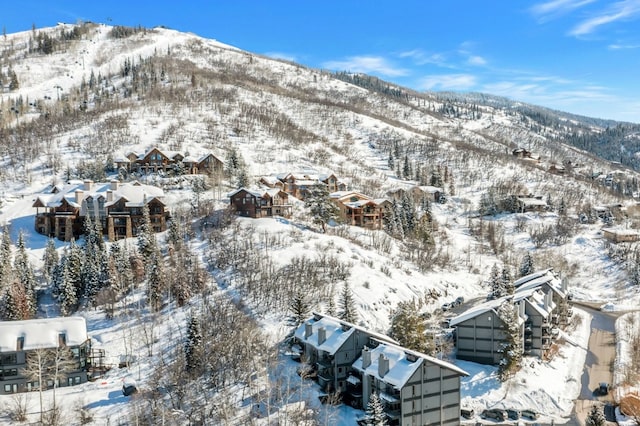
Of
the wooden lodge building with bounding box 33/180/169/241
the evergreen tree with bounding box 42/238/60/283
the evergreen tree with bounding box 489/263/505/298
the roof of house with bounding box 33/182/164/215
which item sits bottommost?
the evergreen tree with bounding box 489/263/505/298

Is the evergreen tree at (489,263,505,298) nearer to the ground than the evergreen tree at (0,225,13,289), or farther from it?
nearer to the ground

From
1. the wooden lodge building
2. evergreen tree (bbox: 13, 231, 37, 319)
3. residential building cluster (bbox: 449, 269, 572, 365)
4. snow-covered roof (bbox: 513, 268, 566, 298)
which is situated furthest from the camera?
the wooden lodge building

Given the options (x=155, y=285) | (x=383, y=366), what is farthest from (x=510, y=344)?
(x=155, y=285)

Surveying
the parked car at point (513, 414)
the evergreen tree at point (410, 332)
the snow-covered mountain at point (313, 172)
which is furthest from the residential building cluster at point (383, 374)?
the snow-covered mountain at point (313, 172)

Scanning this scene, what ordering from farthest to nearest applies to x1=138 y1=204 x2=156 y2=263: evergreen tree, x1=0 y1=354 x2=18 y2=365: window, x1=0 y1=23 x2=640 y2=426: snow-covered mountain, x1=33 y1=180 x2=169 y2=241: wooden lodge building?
1. x1=33 y1=180 x2=169 y2=241: wooden lodge building
2. x1=0 y1=23 x2=640 y2=426: snow-covered mountain
3. x1=138 y1=204 x2=156 y2=263: evergreen tree
4. x1=0 y1=354 x2=18 y2=365: window

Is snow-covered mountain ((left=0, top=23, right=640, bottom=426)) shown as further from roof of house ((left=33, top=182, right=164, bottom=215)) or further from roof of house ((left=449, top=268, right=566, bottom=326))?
roof of house ((left=449, top=268, right=566, bottom=326))

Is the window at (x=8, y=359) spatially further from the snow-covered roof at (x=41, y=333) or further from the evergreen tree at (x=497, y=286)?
the evergreen tree at (x=497, y=286)

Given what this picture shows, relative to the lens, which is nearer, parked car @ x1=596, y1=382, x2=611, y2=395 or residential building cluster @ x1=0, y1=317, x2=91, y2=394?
residential building cluster @ x1=0, y1=317, x2=91, y2=394

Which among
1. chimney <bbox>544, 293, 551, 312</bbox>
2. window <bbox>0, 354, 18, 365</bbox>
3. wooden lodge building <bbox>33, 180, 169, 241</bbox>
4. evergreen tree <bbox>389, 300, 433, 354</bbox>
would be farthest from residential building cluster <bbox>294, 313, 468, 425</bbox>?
wooden lodge building <bbox>33, 180, 169, 241</bbox>
